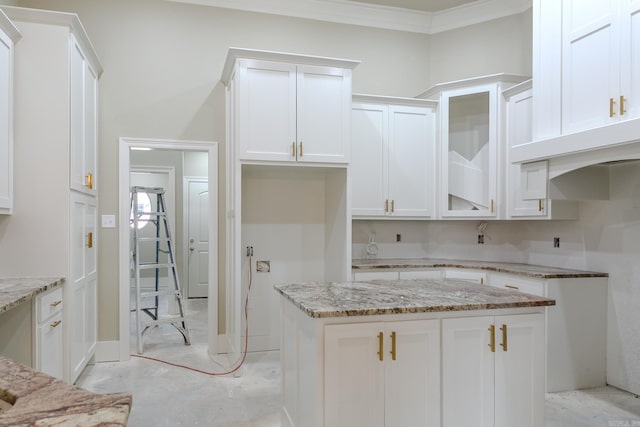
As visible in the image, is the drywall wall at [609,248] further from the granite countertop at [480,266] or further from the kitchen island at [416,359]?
the kitchen island at [416,359]

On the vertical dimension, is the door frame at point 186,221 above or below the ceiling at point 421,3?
below

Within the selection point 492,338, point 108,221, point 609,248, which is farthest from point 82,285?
point 609,248

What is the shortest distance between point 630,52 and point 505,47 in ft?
7.31

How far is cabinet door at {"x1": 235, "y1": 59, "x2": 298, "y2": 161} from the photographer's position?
11.4ft

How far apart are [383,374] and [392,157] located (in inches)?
105

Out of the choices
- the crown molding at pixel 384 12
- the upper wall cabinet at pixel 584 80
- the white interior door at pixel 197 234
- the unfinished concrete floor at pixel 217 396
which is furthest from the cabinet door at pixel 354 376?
the white interior door at pixel 197 234

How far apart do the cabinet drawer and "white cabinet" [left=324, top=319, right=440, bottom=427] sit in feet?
5.74

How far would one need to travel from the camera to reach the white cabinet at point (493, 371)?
210 cm

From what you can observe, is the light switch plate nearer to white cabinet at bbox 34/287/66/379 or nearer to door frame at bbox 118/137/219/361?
door frame at bbox 118/137/219/361

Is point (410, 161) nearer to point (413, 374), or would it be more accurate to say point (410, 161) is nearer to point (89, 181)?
point (413, 374)

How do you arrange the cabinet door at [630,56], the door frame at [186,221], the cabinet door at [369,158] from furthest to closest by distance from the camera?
1. the door frame at [186,221]
2. the cabinet door at [369,158]
3. the cabinet door at [630,56]

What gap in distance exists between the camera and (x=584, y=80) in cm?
267

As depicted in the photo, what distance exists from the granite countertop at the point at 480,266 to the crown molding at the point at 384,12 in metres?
2.54

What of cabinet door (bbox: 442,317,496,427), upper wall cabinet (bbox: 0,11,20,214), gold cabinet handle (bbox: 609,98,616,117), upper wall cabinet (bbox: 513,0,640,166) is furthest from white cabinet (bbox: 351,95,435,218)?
upper wall cabinet (bbox: 0,11,20,214)
